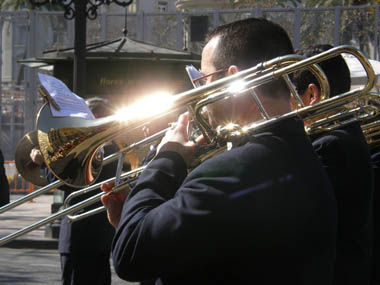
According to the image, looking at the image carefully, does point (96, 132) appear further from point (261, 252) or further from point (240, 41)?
point (261, 252)

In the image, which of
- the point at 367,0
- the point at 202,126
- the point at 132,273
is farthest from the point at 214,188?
the point at 367,0

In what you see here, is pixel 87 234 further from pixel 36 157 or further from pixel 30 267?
pixel 30 267

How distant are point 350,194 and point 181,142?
923 millimetres

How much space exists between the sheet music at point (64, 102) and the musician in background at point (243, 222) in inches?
28.9

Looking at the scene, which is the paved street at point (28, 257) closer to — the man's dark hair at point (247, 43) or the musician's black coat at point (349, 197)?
the musician's black coat at point (349, 197)

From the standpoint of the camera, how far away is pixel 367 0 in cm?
1927

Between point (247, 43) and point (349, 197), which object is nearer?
point (247, 43)

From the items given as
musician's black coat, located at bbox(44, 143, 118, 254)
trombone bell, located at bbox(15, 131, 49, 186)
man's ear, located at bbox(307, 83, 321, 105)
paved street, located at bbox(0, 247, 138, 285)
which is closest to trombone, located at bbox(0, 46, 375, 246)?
man's ear, located at bbox(307, 83, 321, 105)

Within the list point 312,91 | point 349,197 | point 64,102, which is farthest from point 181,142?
point 312,91

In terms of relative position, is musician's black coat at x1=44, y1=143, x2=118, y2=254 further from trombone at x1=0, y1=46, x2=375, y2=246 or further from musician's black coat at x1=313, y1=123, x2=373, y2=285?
musician's black coat at x1=313, y1=123, x2=373, y2=285

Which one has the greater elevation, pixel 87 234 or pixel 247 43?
pixel 247 43

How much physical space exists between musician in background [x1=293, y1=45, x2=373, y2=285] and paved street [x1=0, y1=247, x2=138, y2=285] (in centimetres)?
455

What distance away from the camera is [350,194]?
2.55 metres

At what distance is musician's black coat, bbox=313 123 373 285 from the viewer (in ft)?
8.38
